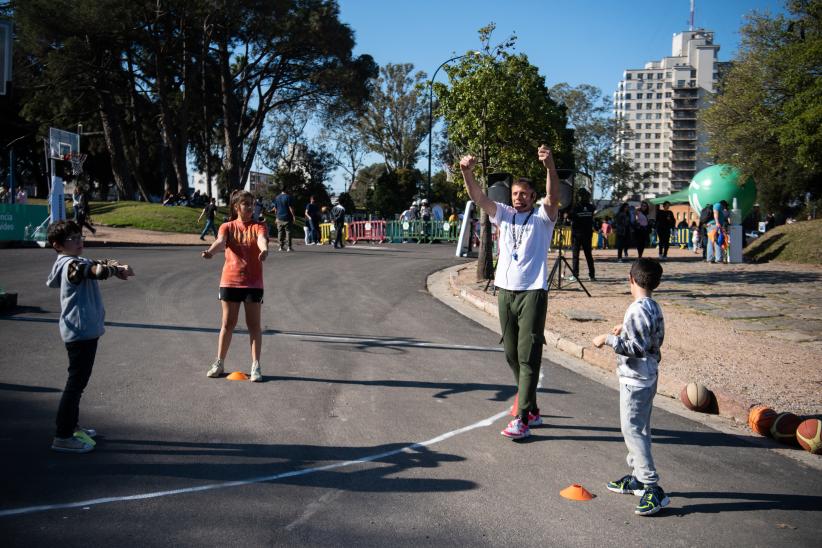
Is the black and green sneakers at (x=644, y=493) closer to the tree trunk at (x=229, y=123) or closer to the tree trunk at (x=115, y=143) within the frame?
the tree trunk at (x=229, y=123)

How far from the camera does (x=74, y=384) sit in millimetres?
4703

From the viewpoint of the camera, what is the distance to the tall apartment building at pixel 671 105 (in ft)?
539

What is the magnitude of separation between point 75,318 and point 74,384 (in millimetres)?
441

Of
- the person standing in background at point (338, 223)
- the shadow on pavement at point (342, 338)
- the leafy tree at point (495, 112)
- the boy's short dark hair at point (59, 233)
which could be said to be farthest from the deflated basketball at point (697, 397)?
the person standing in background at point (338, 223)

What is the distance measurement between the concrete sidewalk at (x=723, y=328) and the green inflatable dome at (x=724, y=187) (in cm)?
1351

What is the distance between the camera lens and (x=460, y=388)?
670 centimetres

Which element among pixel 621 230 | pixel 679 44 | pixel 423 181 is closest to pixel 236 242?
pixel 621 230

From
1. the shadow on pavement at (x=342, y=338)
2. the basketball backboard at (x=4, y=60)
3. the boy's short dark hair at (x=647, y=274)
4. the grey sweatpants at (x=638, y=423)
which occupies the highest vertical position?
the basketball backboard at (x=4, y=60)

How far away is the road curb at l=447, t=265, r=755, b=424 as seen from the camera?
242 inches

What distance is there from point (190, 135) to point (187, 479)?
50.8 meters

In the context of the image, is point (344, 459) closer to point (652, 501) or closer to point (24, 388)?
point (652, 501)

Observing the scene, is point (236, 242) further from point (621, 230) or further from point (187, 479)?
point (621, 230)

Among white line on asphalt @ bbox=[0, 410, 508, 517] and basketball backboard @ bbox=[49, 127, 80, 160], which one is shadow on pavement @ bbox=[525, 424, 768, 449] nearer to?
white line on asphalt @ bbox=[0, 410, 508, 517]

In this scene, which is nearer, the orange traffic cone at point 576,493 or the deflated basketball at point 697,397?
the orange traffic cone at point 576,493
